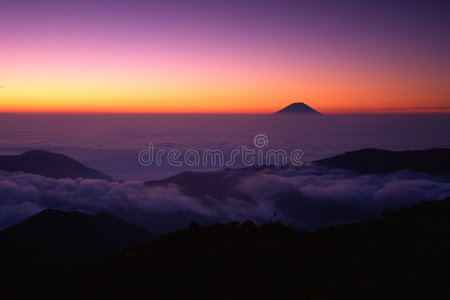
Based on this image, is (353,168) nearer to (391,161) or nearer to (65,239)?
(391,161)

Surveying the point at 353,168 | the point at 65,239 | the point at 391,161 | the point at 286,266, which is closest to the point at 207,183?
the point at 353,168

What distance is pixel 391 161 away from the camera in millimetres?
174875

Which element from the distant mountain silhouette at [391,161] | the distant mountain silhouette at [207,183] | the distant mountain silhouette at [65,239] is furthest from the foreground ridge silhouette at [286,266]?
the distant mountain silhouette at [391,161]

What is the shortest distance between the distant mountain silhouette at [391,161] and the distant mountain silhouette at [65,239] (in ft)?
446

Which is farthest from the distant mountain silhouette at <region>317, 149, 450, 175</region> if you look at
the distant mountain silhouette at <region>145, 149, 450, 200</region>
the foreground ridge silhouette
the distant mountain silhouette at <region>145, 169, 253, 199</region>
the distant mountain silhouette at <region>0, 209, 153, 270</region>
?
the foreground ridge silhouette

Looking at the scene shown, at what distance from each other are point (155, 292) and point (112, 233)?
84.3 m

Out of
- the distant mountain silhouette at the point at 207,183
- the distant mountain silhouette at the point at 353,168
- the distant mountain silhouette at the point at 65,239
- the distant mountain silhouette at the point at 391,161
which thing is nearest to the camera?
the distant mountain silhouette at the point at 65,239

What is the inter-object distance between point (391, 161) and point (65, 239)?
576 ft

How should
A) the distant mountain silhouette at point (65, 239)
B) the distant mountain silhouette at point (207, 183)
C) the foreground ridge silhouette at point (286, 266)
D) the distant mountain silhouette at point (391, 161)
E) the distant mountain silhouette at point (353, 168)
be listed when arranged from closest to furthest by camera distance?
the foreground ridge silhouette at point (286, 266)
the distant mountain silhouette at point (65, 239)
the distant mountain silhouette at point (391, 161)
the distant mountain silhouette at point (353, 168)
the distant mountain silhouette at point (207, 183)

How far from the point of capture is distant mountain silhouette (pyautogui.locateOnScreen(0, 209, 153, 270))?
2333 inches

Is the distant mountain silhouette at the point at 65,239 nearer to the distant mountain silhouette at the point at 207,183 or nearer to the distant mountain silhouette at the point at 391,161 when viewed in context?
the distant mountain silhouette at the point at 207,183

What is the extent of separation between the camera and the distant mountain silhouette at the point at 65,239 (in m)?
59.2

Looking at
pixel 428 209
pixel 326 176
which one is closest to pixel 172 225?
pixel 326 176

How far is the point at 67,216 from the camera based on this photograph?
82438 millimetres
